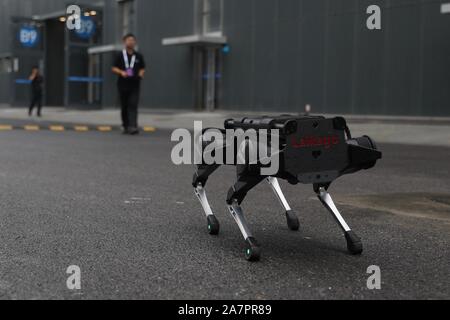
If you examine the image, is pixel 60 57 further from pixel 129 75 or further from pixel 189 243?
pixel 189 243

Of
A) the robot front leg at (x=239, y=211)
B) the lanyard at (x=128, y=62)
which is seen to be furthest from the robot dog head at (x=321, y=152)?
the lanyard at (x=128, y=62)

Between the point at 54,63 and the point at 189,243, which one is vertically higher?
the point at 54,63

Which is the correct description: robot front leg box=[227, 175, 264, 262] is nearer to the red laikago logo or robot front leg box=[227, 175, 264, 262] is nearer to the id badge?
the red laikago logo

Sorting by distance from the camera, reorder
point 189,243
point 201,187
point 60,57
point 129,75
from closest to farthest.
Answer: point 189,243 < point 201,187 < point 129,75 < point 60,57

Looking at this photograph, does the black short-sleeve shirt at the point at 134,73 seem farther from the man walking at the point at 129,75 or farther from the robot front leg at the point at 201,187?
the robot front leg at the point at 201,187

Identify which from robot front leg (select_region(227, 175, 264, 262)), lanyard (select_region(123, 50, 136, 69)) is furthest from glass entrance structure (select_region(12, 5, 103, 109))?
robot front leg (select_region(227, 175, 264, 262))

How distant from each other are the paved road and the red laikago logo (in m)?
0.69

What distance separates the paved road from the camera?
3123mm

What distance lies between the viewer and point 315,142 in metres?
3.47

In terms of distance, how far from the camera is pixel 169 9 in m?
25.7

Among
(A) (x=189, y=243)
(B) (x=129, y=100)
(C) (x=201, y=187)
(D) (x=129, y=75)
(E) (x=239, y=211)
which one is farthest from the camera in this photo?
(B) (x=129, y=100)

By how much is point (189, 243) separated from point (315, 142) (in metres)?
1.15

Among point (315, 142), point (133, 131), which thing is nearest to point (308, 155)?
point (315, 142)

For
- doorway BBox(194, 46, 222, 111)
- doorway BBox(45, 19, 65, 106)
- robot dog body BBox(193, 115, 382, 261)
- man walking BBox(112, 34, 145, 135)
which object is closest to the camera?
robot dog body BBox(193, 115, 382, 261)
